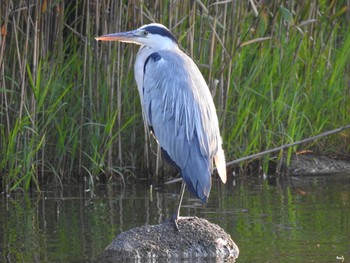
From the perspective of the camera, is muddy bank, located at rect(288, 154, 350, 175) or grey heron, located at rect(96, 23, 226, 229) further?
muddy bank, located at rect(288, 154, 350, 175)

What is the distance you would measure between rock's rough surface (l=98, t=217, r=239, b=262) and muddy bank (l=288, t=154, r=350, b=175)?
2.85m

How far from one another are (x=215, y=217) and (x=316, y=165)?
198 cm

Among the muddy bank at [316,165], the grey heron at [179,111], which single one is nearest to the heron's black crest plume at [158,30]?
the grey heron at [179,111]

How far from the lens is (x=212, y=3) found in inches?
299

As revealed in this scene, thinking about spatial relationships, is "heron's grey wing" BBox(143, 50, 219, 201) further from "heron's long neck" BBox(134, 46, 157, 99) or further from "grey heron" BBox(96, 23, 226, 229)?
"heron's long neck" BBox(134, 46, 157, 99)

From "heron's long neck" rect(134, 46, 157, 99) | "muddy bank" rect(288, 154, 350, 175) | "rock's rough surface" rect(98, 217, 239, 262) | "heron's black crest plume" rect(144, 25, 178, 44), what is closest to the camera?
"rock's rough surface" rect(98, 217, 239, 262)

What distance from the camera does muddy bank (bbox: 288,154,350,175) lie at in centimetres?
833

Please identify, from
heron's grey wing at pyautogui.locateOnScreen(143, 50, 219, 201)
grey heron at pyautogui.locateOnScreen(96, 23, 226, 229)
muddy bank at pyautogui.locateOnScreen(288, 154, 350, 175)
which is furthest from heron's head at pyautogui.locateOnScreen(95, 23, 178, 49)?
muddy bank at pyautogui.locateOnScreen(288, 154, 350, 175)

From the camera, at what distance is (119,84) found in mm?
7504

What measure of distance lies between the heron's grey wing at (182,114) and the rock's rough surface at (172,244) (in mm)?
226

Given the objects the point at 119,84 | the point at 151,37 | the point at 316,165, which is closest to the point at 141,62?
the point at 151,37

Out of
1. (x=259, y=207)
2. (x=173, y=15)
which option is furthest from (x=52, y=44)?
(x=259, y=207)

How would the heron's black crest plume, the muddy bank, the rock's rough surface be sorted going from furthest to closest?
the muddy bank, the heron's black crest plume, the rock's rough surface

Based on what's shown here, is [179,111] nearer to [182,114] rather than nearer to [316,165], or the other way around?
[182,114]
